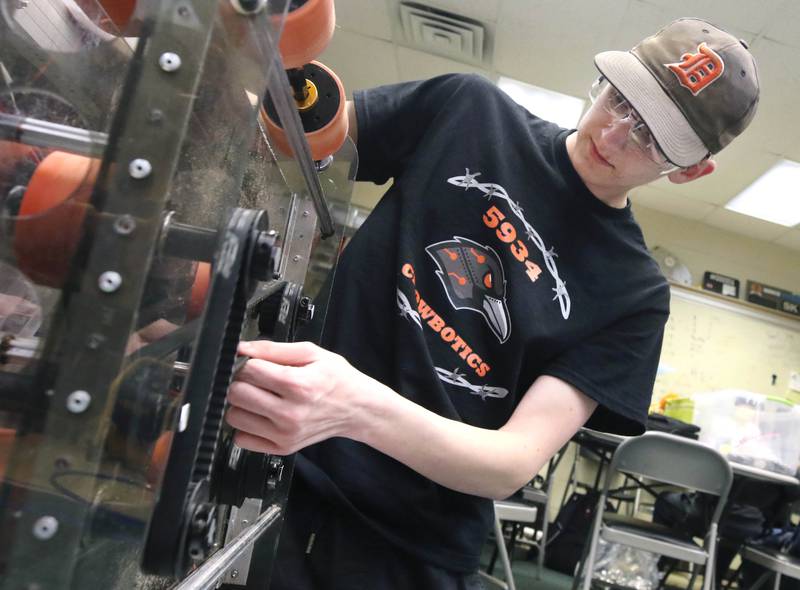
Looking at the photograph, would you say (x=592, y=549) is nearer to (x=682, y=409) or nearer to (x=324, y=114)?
(x=682, y=409)

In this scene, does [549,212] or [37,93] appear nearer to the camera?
[37,93]

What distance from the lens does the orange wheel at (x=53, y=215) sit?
0.89ft

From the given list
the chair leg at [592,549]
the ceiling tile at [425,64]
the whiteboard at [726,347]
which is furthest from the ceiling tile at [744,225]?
the chair leg at [592,549]

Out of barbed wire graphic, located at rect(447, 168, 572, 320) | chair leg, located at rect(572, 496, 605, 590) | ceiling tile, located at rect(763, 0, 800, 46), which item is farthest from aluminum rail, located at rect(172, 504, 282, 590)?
ceiling tile, located at rect(763, 0, 800, 46)

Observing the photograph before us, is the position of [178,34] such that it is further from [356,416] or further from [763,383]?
[763,383]

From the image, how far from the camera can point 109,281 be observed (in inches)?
10.0

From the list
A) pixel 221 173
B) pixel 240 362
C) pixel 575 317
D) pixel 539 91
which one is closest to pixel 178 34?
pixel 221 173

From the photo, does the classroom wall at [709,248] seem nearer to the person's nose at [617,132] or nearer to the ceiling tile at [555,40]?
the ceiling tile at [555,40]

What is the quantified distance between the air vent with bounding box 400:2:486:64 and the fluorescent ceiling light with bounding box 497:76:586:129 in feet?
1.01

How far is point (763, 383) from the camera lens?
4.74 meters

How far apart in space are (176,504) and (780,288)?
220 inches

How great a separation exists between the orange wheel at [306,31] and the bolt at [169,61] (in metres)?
0.19

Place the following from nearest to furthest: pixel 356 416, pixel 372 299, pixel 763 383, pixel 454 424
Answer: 1. pixel 356 416
2. pixel 454 424
3. pixel 372 299
4. pixel 763 383

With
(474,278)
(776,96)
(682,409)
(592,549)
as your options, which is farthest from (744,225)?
(474,278)
